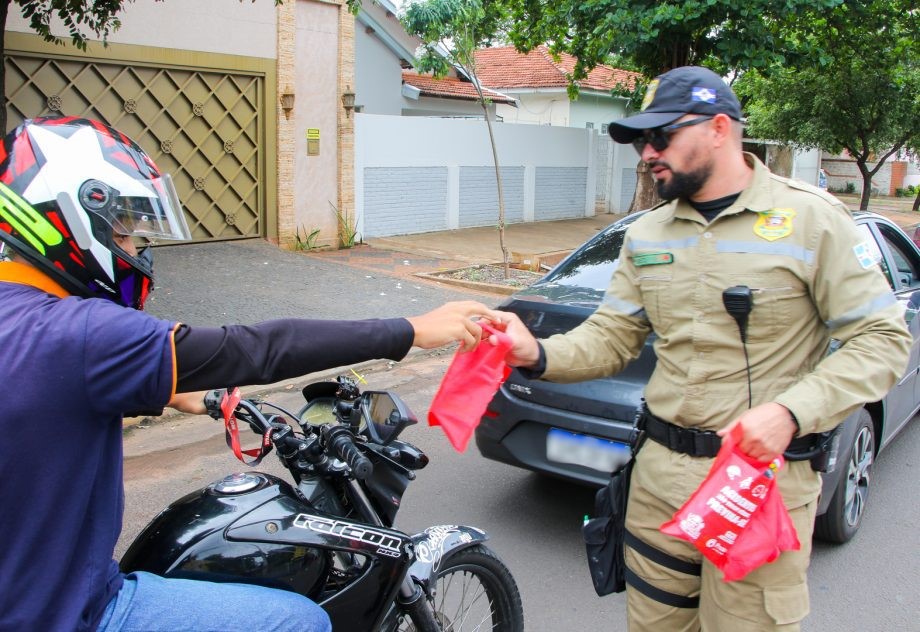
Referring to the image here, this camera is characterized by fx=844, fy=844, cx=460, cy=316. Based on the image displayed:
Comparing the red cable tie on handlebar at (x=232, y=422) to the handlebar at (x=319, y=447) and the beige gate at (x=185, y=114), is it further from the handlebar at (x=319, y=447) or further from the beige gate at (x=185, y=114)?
the beige gate at (x=185, y=114)

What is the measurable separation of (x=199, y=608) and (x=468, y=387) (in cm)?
98

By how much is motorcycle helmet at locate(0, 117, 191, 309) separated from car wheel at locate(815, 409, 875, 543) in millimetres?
3378

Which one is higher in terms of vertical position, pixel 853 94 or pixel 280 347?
pixel 853 94

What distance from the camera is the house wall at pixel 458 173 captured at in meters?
15.3

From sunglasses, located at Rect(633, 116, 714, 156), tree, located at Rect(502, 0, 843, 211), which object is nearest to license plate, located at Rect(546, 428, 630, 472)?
sunglasses, located at Rect(633, 116, 714, 156)

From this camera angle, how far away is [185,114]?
12117 millimetres

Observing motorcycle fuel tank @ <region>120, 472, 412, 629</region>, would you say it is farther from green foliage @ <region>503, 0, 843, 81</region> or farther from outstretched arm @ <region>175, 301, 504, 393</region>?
green foliage @ <region>503, 0, 843, 81</region>

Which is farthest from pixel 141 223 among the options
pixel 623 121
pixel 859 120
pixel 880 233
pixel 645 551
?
pixel 859 120

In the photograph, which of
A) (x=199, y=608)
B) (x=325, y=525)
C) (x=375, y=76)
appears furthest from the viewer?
(x=375, y=76)

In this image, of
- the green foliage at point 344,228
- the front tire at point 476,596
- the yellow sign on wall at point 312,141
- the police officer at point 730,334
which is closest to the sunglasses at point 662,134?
the police officer at point 730,334

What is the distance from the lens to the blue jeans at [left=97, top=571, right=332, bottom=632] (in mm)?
1765

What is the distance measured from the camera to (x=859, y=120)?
2039 cm

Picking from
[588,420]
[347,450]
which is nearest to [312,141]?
[588,420]

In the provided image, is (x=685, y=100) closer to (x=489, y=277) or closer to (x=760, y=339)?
(x=760, y=339)
